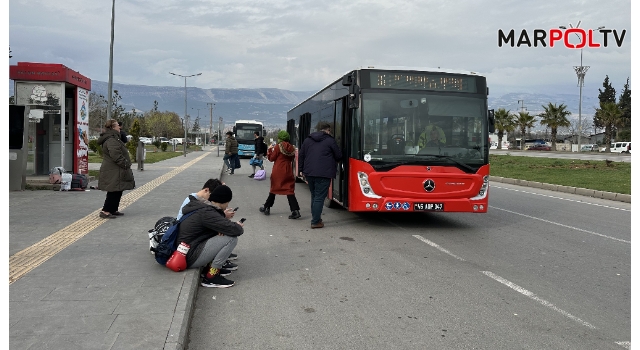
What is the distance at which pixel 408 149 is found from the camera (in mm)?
9555

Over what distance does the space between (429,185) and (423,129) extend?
38.2 inches

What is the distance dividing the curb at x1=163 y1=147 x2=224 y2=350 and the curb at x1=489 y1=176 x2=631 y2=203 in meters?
14.6

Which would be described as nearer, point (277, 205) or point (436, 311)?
point (436, 311)

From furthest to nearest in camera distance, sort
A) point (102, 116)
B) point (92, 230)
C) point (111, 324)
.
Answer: point (102, 116), point (92, 230), point (111, 324)

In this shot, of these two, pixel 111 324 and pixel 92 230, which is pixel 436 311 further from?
pixel 92 230

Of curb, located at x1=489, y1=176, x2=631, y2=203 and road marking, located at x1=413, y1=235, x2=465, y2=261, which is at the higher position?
curb, located at x1=489, y1=176, x2=631, y2=203

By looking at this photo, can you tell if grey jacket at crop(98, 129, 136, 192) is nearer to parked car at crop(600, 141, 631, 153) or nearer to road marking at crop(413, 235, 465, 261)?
road marking at crop(413, 235, 465, 261)

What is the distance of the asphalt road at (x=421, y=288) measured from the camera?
Answer: 4.69 m

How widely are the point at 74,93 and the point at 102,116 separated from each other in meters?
45.5

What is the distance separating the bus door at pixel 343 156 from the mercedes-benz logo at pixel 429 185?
1.61m

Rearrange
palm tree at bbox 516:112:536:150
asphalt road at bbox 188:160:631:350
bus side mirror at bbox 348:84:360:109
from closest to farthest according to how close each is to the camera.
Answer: asphalt road at bbox 188:160:631:350, bus side mirror at bbox 348:84:360:109, palm tree at bbox 516:112:536:150

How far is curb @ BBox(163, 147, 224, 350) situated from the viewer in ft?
13.6

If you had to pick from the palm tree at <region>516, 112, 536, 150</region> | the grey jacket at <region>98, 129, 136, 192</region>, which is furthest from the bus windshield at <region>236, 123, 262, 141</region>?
the palm tree at <region>516, 112, 536, 150</region>
